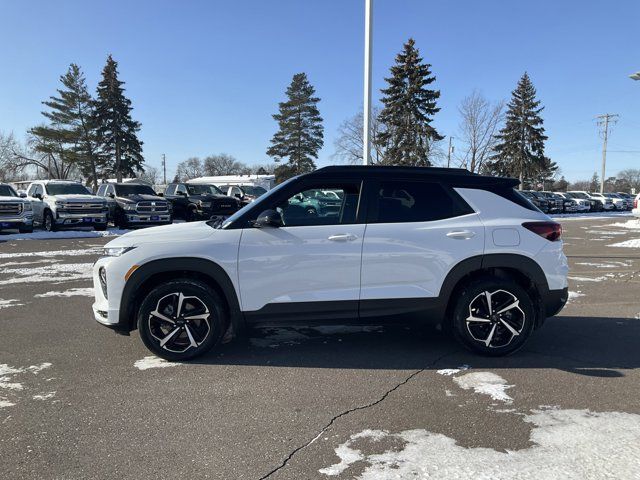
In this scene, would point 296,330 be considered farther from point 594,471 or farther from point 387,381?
point 594,471

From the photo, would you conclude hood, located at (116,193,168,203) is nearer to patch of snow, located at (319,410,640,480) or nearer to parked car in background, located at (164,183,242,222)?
parked car in background, located at (164,183,242,222)

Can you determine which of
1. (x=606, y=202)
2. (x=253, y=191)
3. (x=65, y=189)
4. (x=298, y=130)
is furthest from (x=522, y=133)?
(x=65, y=189)

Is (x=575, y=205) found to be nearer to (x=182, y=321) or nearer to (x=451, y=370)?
(x=451, y=370)

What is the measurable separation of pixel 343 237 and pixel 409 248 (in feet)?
2.02

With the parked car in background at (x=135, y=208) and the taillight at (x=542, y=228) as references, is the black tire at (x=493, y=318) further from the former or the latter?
the parked car in background at (x=135, y=208)

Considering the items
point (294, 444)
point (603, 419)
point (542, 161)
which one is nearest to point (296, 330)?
point (294, 444)

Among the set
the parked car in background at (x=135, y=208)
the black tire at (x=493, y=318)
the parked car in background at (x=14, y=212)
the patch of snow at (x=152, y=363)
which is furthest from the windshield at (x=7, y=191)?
the black tire at (x=493, y=318)

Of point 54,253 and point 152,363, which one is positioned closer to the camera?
point 152,363

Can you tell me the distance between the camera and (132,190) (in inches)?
797

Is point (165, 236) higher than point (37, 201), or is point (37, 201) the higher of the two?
point (37, 201)

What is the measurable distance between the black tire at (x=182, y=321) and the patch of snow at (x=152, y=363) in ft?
0.18

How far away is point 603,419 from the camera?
11.0 ft

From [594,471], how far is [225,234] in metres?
3.22

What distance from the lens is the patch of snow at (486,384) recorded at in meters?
3.75
